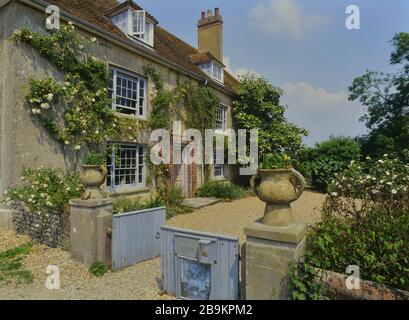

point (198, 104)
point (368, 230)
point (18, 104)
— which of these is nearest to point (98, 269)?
point (368, 230)

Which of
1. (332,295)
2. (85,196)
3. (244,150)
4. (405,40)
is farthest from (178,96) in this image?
(405,40)

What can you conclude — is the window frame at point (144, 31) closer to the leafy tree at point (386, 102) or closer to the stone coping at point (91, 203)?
the stone coping at point (91, 203)

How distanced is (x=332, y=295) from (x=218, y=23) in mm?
19081

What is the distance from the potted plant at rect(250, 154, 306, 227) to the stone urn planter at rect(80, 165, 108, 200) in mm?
3483

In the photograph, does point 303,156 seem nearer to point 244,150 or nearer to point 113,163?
point 244,150

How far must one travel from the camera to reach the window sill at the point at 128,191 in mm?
9625

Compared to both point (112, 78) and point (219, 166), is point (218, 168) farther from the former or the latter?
point (112, 78)

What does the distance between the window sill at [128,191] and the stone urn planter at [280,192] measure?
721 centimetres

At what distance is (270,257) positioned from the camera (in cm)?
325

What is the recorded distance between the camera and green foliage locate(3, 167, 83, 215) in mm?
5877

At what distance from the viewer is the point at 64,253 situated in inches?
224

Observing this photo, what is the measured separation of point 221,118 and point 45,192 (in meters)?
11.7

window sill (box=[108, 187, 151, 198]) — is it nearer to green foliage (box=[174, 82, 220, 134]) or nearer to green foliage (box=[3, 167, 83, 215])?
green foliage (box=[3, 167, 83, 215])

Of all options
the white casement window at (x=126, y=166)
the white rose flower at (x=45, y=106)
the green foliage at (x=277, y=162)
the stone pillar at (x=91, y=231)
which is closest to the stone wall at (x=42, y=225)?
the stone pillar at (x=91, y=231)
